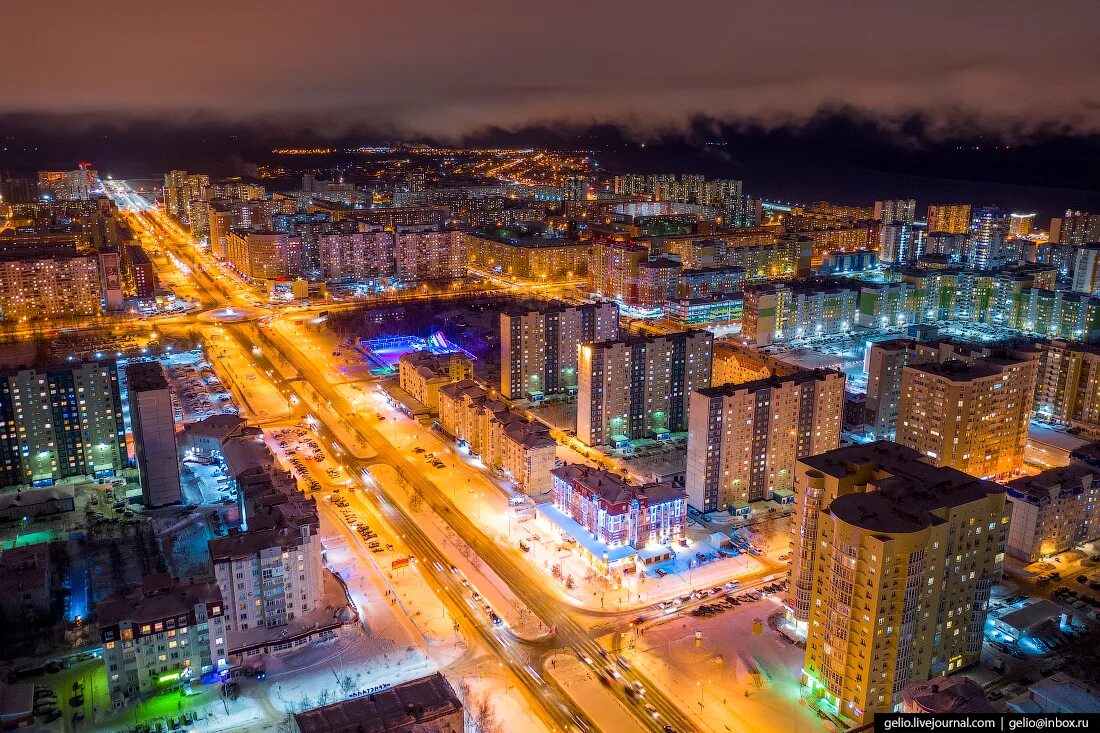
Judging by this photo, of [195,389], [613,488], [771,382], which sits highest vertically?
[771,382]

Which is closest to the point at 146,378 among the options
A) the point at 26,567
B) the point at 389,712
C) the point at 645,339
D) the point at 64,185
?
the point at 26,567

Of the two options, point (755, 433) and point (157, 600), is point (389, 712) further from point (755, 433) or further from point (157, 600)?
point (755, 433)

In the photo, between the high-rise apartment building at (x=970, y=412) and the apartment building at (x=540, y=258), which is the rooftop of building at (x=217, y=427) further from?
the apartment building at (x=540, y=258)

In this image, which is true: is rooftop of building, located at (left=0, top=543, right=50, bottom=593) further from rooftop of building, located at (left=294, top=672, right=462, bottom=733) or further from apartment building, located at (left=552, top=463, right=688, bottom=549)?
apartment building, located at (left=552, top=463, right=688, bottom=549)

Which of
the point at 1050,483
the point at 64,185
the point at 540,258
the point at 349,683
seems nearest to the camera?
the point at 349,683

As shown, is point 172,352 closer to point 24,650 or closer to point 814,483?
point 24,650

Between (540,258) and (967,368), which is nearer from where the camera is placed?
(967,368)

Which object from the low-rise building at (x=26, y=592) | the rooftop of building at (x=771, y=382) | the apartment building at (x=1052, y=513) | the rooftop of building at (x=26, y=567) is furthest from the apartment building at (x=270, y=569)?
the apartment building at (x=1052, y=513)
